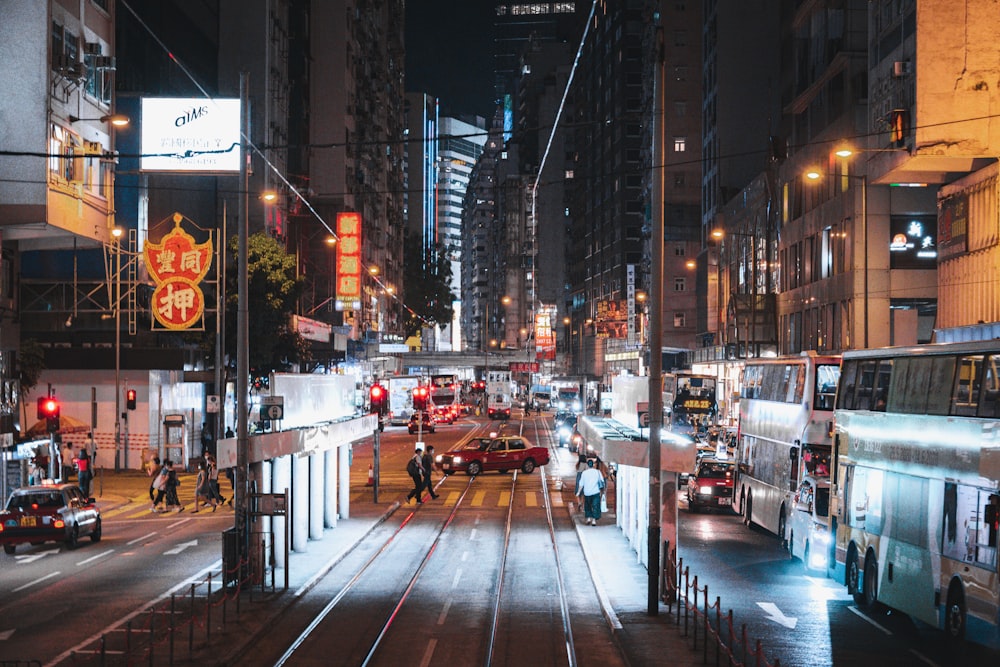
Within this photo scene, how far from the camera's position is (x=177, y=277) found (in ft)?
134

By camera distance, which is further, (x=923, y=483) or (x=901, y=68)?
(x=901, y=68)

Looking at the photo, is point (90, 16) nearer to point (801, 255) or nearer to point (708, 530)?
point (708, 530)

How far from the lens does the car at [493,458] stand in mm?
53656

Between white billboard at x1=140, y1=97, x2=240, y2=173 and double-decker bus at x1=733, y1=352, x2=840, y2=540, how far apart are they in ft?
56.9

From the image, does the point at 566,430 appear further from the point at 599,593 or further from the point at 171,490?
the point at 599,593

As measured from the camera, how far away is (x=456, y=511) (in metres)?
39.2

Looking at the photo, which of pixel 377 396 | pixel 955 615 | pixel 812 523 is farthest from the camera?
pixel 377 396

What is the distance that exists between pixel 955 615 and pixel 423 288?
510 ft

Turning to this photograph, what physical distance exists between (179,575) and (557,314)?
17136 centimetres

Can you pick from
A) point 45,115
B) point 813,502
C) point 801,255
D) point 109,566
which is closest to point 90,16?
point 45,115

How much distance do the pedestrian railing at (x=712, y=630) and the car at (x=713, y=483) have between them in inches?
608

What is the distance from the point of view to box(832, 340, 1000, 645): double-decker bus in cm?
1631

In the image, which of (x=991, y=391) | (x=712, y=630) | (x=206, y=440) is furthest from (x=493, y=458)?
(x=991, y=391)

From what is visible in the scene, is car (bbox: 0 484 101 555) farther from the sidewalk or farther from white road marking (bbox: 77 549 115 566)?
the sidewalk
